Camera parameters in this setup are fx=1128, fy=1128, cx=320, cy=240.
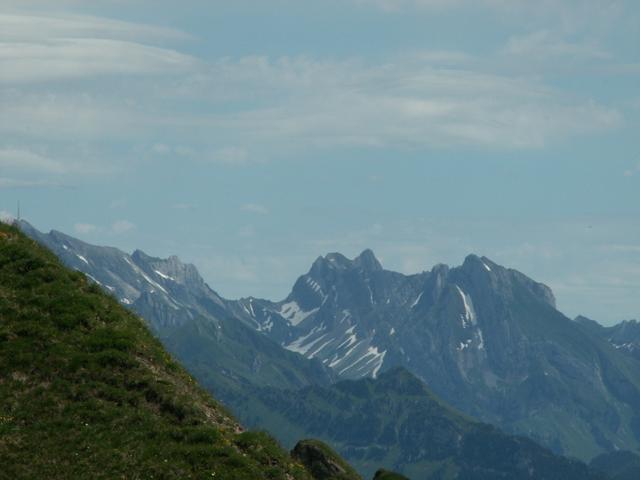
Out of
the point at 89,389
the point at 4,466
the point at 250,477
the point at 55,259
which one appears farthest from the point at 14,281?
the point at 250,477

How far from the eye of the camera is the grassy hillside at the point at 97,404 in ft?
134

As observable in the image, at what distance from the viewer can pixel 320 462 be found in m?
52.0

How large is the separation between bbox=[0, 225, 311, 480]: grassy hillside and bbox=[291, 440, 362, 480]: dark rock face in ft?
20.2

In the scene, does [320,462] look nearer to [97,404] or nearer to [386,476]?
[97,404]

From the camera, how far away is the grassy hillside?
40.8 metres

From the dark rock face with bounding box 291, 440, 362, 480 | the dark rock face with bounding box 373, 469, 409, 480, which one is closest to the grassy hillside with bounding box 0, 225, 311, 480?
the dark rock face with bounding box 291, 440, 362, 480

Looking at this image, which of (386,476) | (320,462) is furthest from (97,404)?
(386,476)

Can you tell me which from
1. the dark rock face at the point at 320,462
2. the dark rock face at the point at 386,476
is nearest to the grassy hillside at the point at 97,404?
the dark rock face at the point at 320,462

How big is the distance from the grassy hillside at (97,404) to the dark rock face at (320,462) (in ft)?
20.2

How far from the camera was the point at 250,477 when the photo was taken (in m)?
40.8

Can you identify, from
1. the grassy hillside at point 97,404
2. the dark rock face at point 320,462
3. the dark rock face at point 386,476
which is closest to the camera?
the grassy hillside at point 97,404

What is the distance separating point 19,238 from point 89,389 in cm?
1593

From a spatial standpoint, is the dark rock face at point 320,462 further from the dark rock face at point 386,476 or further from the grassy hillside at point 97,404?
the dark rock face at point 386,476

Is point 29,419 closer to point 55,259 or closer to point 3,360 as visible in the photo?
point 3,360
